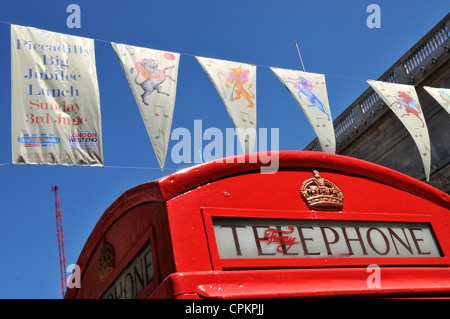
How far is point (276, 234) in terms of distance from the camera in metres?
2.60

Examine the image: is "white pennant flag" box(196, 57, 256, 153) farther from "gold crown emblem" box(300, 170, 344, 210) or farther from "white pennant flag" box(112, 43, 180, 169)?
"gold crown emblem" box(300, 170, 344, 210)

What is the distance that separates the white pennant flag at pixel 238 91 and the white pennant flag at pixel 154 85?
0.66 meters

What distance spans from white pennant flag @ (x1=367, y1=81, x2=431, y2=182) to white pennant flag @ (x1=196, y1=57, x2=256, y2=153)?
3.11 metres

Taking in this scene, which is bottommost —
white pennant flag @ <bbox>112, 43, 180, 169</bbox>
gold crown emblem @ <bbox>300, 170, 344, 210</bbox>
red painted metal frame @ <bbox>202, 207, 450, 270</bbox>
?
red painted metal frame @ <bbox>202, 207, 450, 270</bbox>

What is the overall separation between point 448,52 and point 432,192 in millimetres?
10079

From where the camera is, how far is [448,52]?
39.6 ft

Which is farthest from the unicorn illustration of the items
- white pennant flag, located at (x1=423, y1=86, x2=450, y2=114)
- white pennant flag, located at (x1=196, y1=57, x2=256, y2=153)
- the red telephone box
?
the red telephone box

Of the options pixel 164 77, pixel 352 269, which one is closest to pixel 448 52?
pixel 164 77

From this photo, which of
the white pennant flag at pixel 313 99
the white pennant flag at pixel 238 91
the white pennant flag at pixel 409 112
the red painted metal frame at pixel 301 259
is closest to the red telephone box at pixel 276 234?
the red painted metal frame at pixel 301 259

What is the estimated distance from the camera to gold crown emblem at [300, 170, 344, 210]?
9.41ft

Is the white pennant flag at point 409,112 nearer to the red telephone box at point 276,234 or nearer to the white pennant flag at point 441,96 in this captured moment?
the white pennant flag at point 441,96

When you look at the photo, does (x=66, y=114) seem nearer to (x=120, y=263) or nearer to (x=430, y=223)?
(x=120, y=263)

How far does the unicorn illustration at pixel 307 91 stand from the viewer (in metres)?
8.34

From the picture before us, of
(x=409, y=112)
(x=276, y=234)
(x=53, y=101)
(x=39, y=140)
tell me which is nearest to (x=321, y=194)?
(x=276, y=234)
